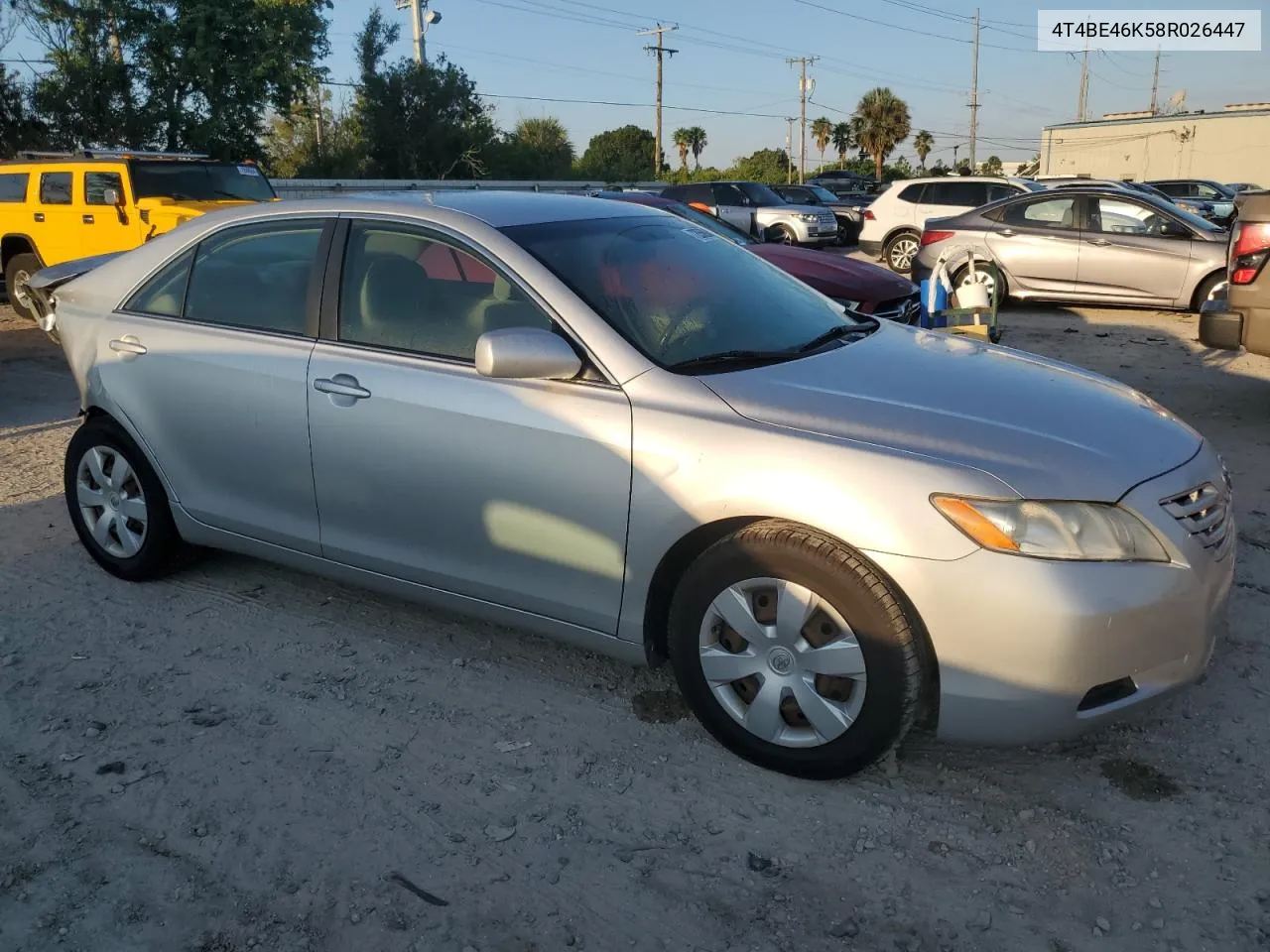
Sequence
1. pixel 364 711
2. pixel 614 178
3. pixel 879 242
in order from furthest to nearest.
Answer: pixel 614 178 < pixel 879 242 < pixel 364 711

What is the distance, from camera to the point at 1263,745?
297 centimetres

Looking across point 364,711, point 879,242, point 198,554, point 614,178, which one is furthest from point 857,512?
point 614,178

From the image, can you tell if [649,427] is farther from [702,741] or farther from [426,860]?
[426,860]

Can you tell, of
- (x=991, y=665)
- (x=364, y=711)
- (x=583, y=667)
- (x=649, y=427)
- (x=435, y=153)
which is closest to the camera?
(x=991, y=665)

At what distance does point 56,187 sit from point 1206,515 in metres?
12.7

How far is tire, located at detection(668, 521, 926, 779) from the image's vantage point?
260cm

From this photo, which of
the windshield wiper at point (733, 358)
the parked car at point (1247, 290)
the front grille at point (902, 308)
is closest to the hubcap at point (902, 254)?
the front grille at point (902, 308)

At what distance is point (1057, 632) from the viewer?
96.7 inches

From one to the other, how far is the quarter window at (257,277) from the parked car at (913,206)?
527 inches

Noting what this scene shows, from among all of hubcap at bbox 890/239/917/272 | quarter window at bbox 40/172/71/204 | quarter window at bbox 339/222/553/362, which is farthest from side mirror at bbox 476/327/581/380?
hubcap at bbox 890/239/917/272

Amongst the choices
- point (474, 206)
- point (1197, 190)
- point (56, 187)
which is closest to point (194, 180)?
point (56, 187)

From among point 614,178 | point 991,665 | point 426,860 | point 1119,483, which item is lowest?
point 426,860

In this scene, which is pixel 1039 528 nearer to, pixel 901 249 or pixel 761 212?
pixel 901 249

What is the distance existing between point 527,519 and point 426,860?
102 cm
